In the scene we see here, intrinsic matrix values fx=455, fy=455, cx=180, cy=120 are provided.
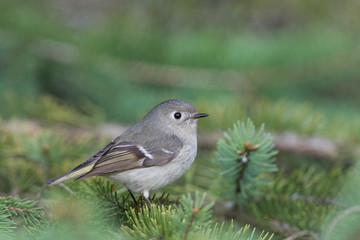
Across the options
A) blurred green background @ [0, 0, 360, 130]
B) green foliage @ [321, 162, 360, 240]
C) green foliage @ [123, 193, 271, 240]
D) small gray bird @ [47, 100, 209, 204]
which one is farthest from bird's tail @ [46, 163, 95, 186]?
green foliage @ [321, 162, 360, 240]

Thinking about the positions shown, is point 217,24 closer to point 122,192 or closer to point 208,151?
point 208,151

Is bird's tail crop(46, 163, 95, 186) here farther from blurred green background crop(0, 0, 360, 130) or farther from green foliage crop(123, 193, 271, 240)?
blurred green background crop(0, 0, 360, 130)

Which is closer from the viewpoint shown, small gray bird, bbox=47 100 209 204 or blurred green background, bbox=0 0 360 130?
small gray bird, bbox=47 100 209 204

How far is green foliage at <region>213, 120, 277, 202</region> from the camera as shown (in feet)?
6.23

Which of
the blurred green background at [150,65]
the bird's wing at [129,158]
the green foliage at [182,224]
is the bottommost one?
the green foliage at [182,224]

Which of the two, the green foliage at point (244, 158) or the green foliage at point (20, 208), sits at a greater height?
Result: the green foliage at point (244, 158)

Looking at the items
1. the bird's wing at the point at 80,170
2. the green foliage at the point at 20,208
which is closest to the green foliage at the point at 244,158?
Result: the bird's wing at the point at 80,170

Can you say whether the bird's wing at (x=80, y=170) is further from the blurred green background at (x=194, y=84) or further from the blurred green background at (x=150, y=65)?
the blurred green background at (x=150, y=65)

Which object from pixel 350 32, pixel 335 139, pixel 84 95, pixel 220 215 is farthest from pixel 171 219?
pixel 350 32

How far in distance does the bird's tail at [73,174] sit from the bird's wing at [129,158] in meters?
0.04

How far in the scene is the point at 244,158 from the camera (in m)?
1.90

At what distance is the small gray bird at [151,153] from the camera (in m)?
2.14

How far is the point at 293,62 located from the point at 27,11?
1.99 metres

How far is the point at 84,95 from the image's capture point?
3391mm
